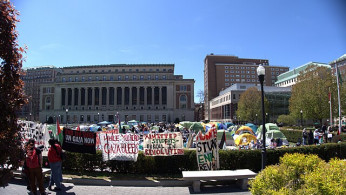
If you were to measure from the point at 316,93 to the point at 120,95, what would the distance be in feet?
256

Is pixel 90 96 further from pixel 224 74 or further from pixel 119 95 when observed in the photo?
pixel 224 74

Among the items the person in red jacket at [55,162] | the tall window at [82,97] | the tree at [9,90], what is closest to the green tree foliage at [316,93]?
the person in red jacket at [55,162]

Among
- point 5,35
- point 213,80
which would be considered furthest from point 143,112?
point 5,35

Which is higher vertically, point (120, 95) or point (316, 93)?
point (120, 95)

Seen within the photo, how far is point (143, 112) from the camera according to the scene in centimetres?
9319

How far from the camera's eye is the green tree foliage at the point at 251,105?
58.7m

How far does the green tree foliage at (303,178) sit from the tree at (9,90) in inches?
184

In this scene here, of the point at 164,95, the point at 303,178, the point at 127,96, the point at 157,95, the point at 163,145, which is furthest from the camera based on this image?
the point at 127,96

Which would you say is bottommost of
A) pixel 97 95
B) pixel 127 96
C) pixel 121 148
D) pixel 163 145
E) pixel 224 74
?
pixel 121 148

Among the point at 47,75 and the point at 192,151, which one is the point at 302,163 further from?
the point at 47,75

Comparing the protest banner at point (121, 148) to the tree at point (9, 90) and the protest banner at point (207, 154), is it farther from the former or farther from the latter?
the tree at point (9, 90)

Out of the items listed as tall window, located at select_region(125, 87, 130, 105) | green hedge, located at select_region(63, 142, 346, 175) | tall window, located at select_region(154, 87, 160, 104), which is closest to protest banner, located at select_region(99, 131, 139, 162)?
green hedge, located at select_region(63, 142, 346, 175)

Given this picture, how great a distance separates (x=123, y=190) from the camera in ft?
26.7

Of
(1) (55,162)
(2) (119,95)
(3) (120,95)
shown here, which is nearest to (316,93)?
(1) (55,162)
